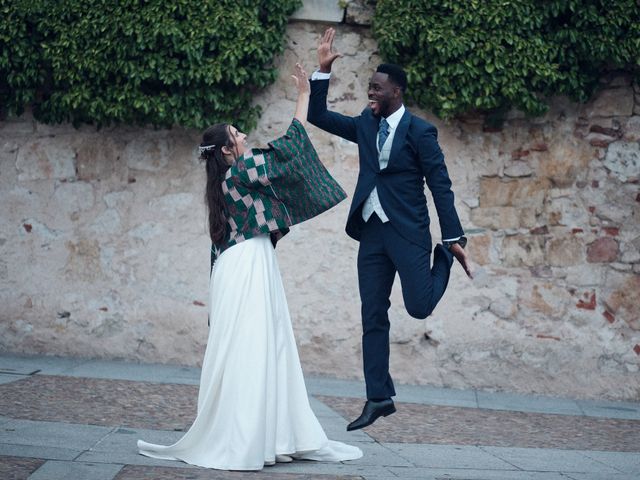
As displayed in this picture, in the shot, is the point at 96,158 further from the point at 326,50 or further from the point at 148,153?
the point at 326,50

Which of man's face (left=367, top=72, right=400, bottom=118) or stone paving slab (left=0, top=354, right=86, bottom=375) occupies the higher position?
man's face (left=367, top=72, right=400, bottom=118)

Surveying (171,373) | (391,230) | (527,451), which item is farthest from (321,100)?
(171,373)

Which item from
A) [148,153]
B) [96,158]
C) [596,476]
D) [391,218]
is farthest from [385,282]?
[96,158]

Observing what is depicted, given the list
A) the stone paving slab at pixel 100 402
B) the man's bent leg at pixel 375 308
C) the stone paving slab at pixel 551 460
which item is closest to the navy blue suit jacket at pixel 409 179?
the man's bent leg at pixel 375 308

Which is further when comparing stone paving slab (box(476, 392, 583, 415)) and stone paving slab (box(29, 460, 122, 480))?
stone paving slab (box(476, 392, 583, 415))

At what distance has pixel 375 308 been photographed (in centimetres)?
481

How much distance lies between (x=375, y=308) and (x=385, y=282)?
0.51 ft

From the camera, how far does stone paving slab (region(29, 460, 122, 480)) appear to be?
155 inches

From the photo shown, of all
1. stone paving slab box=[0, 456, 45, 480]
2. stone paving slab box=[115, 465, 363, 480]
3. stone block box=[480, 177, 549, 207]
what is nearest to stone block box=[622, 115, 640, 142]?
stone block box=[480, 177, 549, 207]

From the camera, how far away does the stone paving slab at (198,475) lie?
4.02m

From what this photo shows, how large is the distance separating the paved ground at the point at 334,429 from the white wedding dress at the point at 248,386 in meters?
0.10

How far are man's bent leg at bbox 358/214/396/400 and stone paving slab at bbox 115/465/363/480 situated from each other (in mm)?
754

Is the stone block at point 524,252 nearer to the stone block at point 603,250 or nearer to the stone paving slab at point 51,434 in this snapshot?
the stone block at point 603,250

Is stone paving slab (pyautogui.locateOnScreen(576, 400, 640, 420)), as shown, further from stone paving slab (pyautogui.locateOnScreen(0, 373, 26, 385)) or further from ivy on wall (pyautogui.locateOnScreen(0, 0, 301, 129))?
stone paving slab (pyautogui.locateOnScreen(0, 373, 26, 385))
